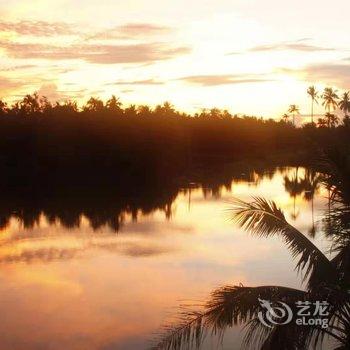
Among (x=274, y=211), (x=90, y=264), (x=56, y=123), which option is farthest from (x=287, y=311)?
(x=56, y=123)

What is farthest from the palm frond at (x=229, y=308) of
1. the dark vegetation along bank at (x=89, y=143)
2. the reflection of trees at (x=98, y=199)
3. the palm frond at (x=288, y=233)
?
the dark vegetation along bank at (x=89, y=143)

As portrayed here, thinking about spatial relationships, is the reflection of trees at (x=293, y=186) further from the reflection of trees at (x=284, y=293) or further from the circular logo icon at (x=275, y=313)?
the circular logo icon at (x=275, y=313)

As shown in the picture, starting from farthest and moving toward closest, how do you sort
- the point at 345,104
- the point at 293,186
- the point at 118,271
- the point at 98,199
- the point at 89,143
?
the point at 345,104 < the point at 89,143 < the point at 293,186 < the point at 98,199 < the point at 118,271

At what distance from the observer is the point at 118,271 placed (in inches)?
691

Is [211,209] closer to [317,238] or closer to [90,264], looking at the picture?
[317,238]

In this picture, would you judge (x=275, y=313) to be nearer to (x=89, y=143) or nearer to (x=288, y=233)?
(x=288, y=233)

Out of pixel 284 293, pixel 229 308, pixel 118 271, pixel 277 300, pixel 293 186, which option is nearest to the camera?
pixel 229 308

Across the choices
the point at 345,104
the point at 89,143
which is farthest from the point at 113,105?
the point at 345,104

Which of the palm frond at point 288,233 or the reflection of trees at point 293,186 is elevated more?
the palm frond at point 288,233

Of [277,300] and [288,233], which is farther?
[288,233]

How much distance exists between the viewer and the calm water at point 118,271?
12.5 metres

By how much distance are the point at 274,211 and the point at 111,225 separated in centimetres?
2007

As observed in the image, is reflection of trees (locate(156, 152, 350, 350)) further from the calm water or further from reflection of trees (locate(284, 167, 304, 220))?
reflection of trees (locate(284, 167, 304, 220))

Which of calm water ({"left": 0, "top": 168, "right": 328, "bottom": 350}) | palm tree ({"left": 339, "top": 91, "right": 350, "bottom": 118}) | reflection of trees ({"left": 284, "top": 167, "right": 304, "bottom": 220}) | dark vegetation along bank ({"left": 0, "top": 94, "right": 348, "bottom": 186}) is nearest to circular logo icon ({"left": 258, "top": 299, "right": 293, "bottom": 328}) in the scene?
calm water ({"left": 0, "top": 168, "right": 328, "bottom": 350})
